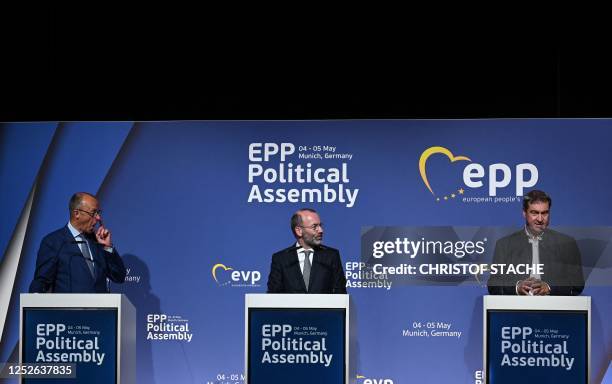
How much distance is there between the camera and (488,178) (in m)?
6.18

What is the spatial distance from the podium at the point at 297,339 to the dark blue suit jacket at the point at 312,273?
2.39 ft

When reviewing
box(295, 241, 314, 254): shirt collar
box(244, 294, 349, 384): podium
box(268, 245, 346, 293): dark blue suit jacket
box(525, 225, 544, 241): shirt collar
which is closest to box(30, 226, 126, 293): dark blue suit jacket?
box(268, 245, 346, 293): dark blue suit jacket

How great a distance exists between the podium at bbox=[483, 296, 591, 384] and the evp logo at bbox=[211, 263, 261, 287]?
1.55 m

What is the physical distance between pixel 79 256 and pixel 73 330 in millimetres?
810

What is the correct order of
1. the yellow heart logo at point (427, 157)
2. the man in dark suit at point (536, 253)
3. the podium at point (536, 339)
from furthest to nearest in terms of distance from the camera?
the yellow heart logo at point (427, 157) < the man in dark suit at point (536, 253) < the podium at point (536, 339)

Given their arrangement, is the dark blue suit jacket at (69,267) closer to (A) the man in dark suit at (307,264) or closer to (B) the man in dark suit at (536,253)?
(A) the man in dark suit at (307,264)

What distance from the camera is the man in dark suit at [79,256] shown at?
20.4ft

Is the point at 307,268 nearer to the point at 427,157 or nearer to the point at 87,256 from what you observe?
the point at 427,157

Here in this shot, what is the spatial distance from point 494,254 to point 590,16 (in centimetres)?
161

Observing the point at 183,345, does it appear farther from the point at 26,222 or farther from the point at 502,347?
the point at 502,347

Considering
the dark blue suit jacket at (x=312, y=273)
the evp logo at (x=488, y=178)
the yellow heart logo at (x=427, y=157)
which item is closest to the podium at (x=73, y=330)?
the dark blue suit jacket at (x=312, y=273)

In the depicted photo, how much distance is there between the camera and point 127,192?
20.7ft

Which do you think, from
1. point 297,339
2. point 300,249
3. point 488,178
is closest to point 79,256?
point 300,249

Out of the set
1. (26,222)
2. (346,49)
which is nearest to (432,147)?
A: (346,49)
